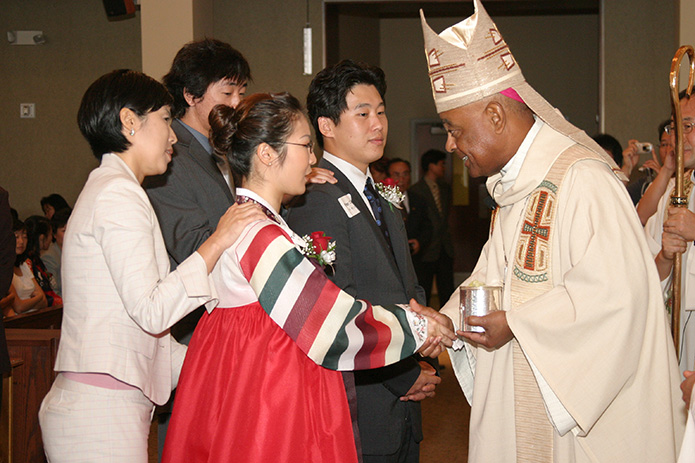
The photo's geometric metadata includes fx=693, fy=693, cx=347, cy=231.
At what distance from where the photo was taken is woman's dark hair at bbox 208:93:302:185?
201 centimetres

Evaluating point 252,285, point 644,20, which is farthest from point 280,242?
point 644,20

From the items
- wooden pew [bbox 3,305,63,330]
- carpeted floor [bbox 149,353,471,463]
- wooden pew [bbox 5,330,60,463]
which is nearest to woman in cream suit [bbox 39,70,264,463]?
wooden pew [bbox 5,330,60,463]

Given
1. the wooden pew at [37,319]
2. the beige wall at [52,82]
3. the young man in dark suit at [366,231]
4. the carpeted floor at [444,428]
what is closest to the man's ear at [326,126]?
the young man in dark suit at [366,231]

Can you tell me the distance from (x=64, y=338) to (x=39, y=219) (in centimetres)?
467

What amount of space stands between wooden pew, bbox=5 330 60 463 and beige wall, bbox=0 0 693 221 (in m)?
4.28

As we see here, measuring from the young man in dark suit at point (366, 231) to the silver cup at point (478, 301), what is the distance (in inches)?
16.3

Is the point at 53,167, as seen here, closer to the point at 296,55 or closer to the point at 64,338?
→ the point at 296,55

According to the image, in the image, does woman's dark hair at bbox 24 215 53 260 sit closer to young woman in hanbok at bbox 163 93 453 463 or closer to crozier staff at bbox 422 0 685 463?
young woman in hanbok at bbox 163 93 453 463

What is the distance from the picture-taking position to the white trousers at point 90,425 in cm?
172

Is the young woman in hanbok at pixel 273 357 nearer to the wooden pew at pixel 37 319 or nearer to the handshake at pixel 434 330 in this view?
the handshake at pixel 434 330

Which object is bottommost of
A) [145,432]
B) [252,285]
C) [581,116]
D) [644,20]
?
[145,432]

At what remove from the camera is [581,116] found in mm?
10594

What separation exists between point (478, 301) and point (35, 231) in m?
4.67

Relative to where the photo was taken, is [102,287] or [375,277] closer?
[102,287]
